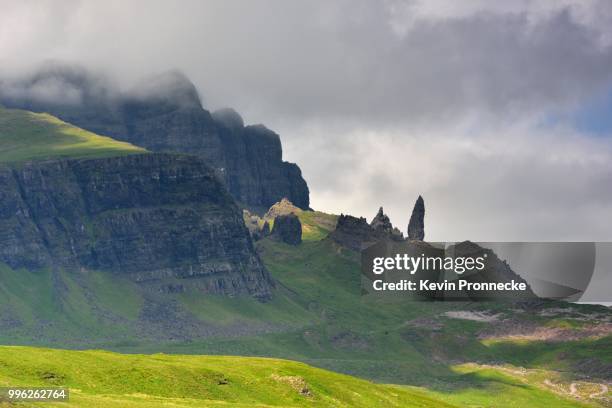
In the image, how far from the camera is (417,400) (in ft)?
615

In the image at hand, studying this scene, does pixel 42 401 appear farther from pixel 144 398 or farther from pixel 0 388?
pixel 144 398

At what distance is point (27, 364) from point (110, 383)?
10.2 meters

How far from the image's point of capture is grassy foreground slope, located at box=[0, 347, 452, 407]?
132 metres

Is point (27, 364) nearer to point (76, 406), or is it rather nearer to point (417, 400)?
point (76, 406)

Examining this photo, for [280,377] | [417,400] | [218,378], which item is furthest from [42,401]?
[417,400]

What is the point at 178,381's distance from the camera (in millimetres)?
146250

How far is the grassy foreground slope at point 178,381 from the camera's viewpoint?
132m

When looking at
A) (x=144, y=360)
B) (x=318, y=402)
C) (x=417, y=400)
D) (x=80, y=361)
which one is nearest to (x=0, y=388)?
(x=80, y=361)

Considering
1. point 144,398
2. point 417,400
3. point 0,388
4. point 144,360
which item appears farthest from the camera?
point 417,400

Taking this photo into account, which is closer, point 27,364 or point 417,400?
point 27,364

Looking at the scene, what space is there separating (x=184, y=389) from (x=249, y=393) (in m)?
10.9

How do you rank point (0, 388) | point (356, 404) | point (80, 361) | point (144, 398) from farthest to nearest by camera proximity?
point (356, 404) < point (80, 361) < point (144, 398) < point (0, 388)

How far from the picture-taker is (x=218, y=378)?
152500mm

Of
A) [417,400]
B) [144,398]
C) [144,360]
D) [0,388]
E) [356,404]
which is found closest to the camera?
[0,388]
